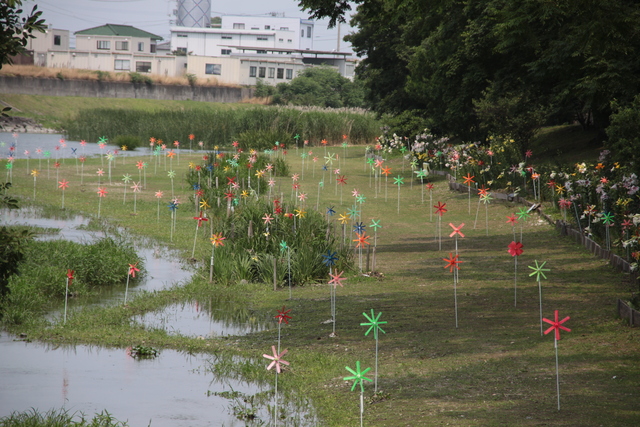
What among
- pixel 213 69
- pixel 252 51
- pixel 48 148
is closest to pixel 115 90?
pixel 213 69

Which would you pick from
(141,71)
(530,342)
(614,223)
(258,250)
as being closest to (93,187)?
(258,250)

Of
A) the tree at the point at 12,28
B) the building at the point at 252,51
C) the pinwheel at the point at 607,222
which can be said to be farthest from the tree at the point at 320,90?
the tree at the point at 12,28

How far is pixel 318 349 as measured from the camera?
7660 millimetres

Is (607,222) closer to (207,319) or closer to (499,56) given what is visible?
(207,319)

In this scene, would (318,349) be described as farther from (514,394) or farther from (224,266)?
(224,266)

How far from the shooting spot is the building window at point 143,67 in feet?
241

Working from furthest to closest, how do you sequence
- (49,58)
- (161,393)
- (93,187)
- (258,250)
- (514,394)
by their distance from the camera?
1. (49,58)
2. (93,187)
3. (258,250)
4. (161,393)
5. (514,394)

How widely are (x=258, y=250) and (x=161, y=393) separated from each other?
5533 millimetres

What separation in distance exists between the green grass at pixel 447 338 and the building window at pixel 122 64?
62.7m

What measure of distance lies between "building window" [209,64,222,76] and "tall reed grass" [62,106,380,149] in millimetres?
32317

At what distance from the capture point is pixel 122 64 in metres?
73.9

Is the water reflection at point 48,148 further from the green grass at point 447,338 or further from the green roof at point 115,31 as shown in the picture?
the green roof at point 115,31

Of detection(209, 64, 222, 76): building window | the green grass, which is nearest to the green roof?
detection(209, 64, 222, 76): building window

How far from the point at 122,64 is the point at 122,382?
2799 inches
